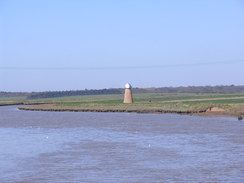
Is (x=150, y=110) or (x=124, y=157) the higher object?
(x=150, y=110)

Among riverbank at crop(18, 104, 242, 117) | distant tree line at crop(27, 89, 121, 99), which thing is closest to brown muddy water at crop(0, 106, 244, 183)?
riverbank at crop(18, 104, 242, 117)

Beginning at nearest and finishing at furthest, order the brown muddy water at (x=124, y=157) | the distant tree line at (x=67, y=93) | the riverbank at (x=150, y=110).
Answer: the brown muddy water at (x=124, y=157), the riverbank at (x=150, y=110), the distant tree line at (x=67, y=93)

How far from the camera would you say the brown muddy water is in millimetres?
17000

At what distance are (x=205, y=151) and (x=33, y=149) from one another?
7.82 m

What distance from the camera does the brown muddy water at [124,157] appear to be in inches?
669

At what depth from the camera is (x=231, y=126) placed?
3478 centimetres

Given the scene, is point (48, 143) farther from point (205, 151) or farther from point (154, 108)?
point (154, 108)

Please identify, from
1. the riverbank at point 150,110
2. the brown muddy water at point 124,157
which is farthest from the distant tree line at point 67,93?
the brown muddy water at point 124,157

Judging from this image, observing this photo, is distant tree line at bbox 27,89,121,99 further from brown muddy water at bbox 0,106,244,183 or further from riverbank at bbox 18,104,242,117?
brown muddy water at bbox 0,106,244,183

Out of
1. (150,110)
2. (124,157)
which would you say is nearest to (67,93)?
(150,110)

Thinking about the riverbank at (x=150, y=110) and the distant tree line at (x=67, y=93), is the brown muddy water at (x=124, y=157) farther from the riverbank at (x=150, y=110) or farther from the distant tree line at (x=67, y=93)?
the distant tree line at (x=67, y=93)

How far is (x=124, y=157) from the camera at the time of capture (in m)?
21.1

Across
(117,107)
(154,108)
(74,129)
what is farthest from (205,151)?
(117,107)

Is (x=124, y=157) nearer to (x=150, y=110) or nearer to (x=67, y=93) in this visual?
(x=150, y=110)
